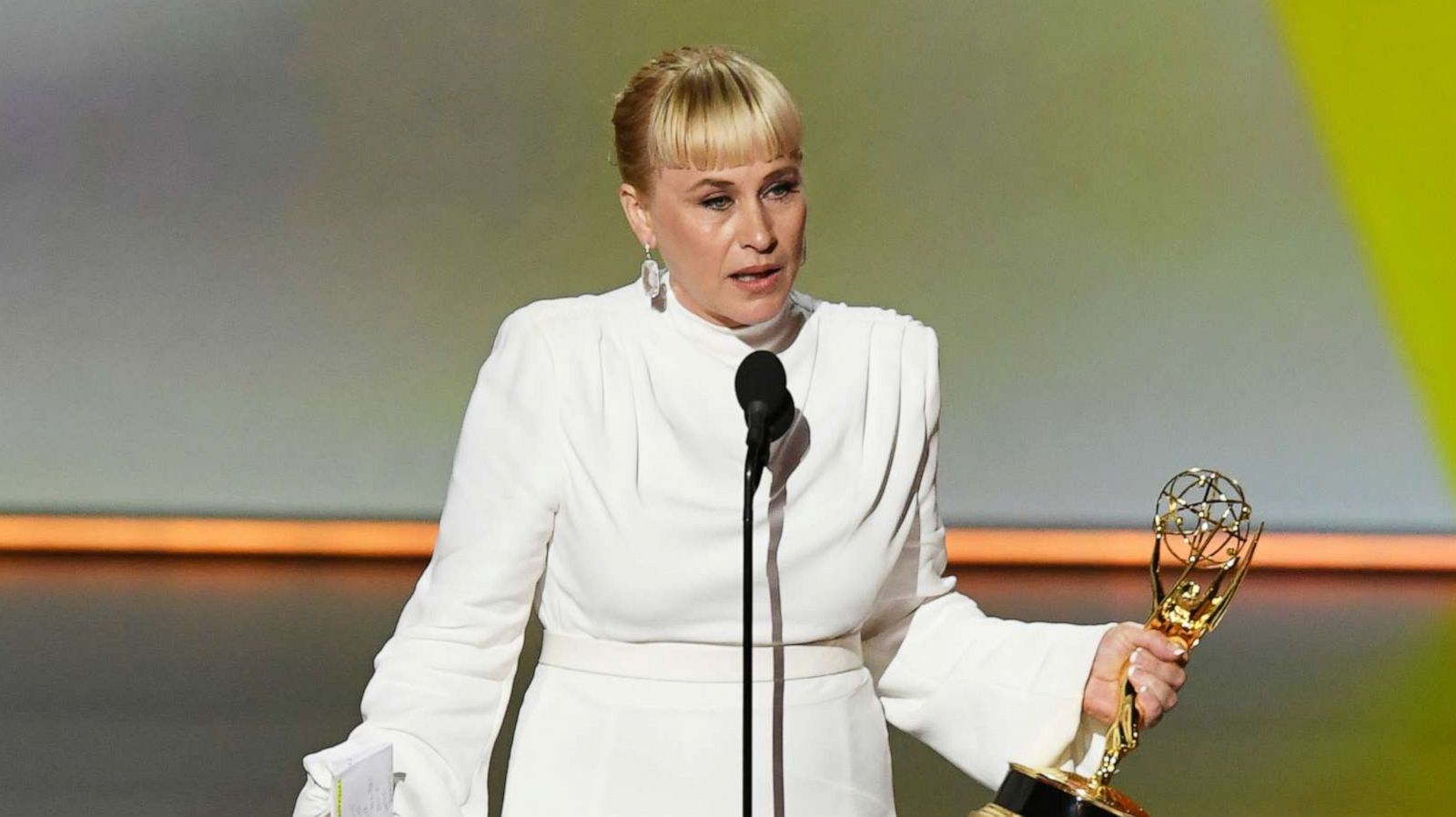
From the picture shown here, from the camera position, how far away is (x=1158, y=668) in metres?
1.61

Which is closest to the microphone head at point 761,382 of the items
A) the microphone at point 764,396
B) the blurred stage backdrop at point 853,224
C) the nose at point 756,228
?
the microphone at point 764,396

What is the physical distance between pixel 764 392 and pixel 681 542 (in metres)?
0.24

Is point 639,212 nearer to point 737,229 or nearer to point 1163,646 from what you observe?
point 737,229

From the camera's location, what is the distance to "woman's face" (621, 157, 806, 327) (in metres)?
1.61

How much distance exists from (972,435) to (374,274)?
2434 mm

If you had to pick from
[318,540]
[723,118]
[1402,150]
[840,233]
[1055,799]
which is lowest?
[318,540]

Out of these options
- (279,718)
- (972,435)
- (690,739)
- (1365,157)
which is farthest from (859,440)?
(1365,157)

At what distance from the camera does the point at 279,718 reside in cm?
462

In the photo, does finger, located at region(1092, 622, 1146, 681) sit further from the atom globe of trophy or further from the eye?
the eye

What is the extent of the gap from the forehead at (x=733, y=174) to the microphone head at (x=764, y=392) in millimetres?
211

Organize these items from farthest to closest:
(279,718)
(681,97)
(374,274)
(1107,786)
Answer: (374,274) < (279,718) < (681,97) < (1107,786)

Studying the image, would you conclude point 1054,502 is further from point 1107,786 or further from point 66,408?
point 1107,786

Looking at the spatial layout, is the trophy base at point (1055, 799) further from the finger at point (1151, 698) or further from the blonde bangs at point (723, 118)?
the blonde bangs at point (723, 118)

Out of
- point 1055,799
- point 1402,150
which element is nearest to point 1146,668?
point 1055,799
